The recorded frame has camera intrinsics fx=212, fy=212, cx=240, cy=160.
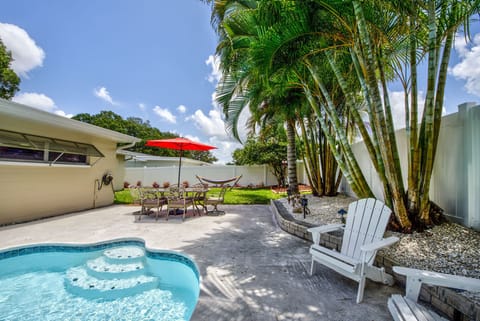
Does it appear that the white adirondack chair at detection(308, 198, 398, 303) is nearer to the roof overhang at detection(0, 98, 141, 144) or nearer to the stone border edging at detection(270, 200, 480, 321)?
the stone border edging at detection(270, 200, 480, 321)

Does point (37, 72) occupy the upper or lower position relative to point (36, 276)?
upper

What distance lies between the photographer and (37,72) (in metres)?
13.4

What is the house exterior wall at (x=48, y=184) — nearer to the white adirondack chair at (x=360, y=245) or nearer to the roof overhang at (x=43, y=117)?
the roof overhang at (x=43, y=117)

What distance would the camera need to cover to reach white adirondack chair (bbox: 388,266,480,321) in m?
1.64

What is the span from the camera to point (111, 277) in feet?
10.9

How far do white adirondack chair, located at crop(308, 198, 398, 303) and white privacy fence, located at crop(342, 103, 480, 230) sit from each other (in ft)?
5.23

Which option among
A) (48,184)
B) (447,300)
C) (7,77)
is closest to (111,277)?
(447,300)

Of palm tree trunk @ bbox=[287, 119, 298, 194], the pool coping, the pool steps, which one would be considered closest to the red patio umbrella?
palm tree trunk @ bbox=[287, 119, 298, 194]

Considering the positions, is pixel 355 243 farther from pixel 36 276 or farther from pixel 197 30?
pixel 197 30

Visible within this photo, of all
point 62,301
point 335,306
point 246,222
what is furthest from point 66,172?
point 335,306

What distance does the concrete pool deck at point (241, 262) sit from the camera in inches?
85.1

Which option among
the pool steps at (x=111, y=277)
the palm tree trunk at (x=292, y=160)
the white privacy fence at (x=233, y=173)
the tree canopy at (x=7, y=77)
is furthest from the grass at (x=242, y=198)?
the tree canopy at (x=7, y=77)

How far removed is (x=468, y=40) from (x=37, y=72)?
64.2 feet

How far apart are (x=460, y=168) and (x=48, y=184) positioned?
32.5ft
